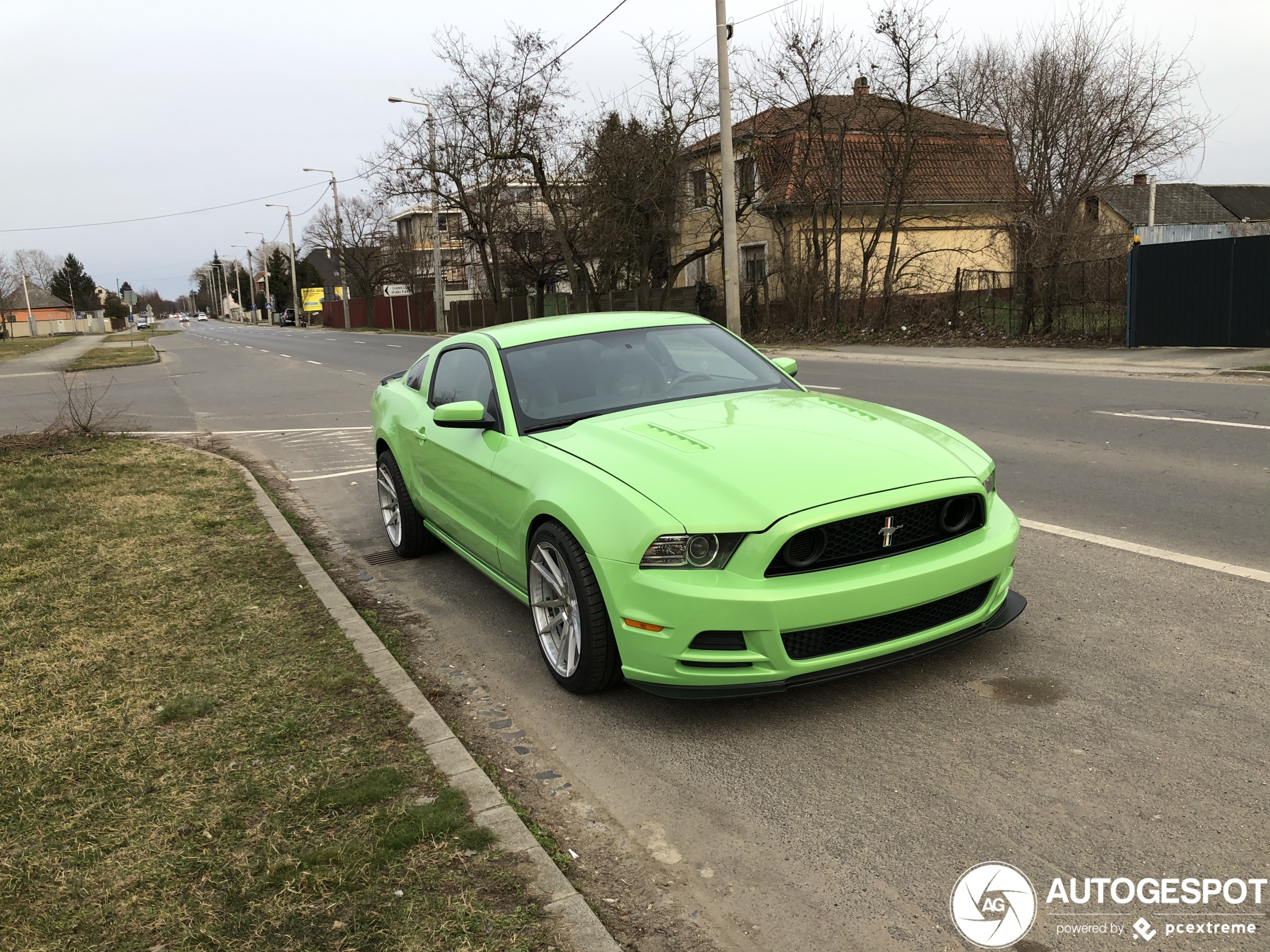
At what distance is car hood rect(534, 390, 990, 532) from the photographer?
12.1ft

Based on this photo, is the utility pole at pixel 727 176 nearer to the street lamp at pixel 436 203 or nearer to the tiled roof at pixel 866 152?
the tiled roof at pixel 866 152

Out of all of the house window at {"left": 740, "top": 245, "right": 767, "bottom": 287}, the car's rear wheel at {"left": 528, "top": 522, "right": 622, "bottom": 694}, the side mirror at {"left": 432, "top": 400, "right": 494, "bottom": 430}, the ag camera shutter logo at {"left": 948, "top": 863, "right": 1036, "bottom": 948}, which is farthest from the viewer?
the house window at {"left": 740, "top": 245, "right": 767, "bottom": 287}

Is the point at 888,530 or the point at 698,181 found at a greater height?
the point at 698,181

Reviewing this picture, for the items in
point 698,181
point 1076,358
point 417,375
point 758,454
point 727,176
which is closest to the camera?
point 758,454

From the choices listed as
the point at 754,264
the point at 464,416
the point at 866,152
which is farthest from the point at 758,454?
the point at 754,264

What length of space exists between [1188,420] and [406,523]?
25.5ft

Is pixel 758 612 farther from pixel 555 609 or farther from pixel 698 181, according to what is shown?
pixel 698 181

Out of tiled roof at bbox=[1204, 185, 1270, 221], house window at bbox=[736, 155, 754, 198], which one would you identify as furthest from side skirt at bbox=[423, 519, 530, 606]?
tiled roof at bbox=[1204, 185, 1270, 221]

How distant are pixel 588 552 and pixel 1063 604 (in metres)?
Answer: 2.47

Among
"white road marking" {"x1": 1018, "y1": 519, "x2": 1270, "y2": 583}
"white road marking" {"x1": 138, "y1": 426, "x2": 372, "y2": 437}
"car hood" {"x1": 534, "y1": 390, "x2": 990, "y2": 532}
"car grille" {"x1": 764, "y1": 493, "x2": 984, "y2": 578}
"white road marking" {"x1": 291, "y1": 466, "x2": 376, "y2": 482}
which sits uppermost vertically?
"car hood" {"x1": 534, "y1": 390, "x2": 990, "y2": 532}

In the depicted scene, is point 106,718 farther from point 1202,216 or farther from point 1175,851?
point 1202,216

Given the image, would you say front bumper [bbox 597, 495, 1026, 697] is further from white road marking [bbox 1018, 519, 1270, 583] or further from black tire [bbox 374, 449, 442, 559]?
black tire [bbox 374, 449, 442, 559]

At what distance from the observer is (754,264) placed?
107ft

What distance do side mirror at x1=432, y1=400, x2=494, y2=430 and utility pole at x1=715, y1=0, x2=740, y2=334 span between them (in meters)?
16.4
